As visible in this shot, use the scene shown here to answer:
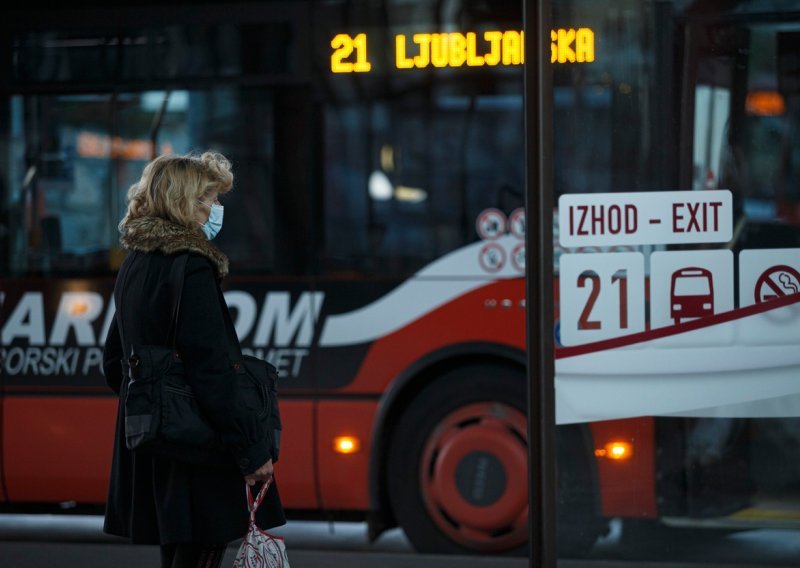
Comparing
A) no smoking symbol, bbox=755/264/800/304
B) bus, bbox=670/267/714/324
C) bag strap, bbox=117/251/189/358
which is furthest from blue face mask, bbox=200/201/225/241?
no smoking symbol, bbox=755/264/800/304

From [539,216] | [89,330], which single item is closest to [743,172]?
[539,216]

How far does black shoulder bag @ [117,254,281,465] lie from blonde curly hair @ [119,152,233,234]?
0.16 metres

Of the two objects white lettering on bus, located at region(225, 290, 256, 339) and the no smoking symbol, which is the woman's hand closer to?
the no smoking symbol

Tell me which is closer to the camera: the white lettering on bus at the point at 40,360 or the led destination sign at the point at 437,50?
the led destination sign at the point at 437,50

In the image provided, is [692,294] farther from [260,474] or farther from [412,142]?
[412,142]

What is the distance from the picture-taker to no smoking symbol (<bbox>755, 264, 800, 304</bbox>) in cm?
432

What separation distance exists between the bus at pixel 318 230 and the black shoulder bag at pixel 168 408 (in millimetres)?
2583

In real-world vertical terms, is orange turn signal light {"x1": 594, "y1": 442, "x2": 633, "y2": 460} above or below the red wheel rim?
above

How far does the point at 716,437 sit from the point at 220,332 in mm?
2015

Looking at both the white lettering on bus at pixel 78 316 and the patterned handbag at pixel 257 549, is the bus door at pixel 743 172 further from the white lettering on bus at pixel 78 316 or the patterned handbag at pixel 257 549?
the white lettering on bus at pixel 78 316

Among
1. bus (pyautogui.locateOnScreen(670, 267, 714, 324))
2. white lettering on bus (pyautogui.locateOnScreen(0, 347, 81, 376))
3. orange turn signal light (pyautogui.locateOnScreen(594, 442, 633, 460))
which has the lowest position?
orange turn signal light (pyautogui.locateOnScreen(594, 442, 633, 460))

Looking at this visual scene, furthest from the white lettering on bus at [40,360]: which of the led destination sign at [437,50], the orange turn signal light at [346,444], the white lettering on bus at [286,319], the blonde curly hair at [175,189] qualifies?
the blonde curly hair at [175,189]

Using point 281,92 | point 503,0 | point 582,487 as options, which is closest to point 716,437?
point 582,487

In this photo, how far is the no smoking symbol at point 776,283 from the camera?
432 centimetres
